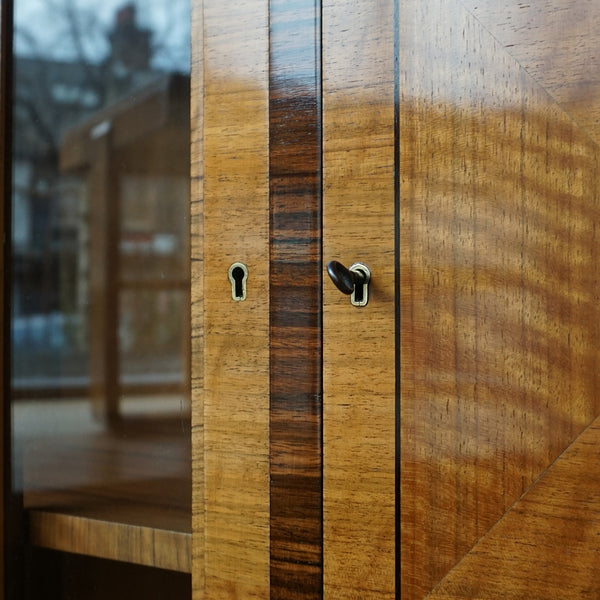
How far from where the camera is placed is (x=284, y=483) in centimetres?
34

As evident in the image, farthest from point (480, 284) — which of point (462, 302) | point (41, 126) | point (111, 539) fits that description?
point (41, 126)

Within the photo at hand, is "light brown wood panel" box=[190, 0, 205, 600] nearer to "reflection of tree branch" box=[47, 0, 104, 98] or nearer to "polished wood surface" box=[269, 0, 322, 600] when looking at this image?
"polished wood surface" box=[269, 0, 322, 600]

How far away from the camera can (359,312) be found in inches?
13.0

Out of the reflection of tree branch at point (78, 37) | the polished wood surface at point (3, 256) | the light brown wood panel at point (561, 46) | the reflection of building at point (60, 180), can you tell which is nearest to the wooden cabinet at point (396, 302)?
the light brown wood panel at point (561, 46)

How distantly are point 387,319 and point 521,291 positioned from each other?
6cm

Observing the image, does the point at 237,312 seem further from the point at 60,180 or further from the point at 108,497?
the point at 60,180

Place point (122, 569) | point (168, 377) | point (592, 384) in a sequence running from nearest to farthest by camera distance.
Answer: point (592, 384), point (122, 569), point (168, 377)

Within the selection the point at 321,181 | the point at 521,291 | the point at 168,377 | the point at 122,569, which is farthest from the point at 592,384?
the point at 168,377

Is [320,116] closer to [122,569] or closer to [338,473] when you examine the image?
[338,473]

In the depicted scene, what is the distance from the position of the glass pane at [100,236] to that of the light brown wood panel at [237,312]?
0.14 metres

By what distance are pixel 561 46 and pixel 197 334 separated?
8.5 inches

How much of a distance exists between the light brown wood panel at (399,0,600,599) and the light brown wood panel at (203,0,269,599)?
0.07m

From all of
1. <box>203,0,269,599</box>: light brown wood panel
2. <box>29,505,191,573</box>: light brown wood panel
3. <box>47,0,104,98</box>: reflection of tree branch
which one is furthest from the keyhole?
<box>47,0,104,98</box>: reflection of tree branch

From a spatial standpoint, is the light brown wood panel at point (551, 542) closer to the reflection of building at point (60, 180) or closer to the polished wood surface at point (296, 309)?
the polished wood surface at point (296, 309)
